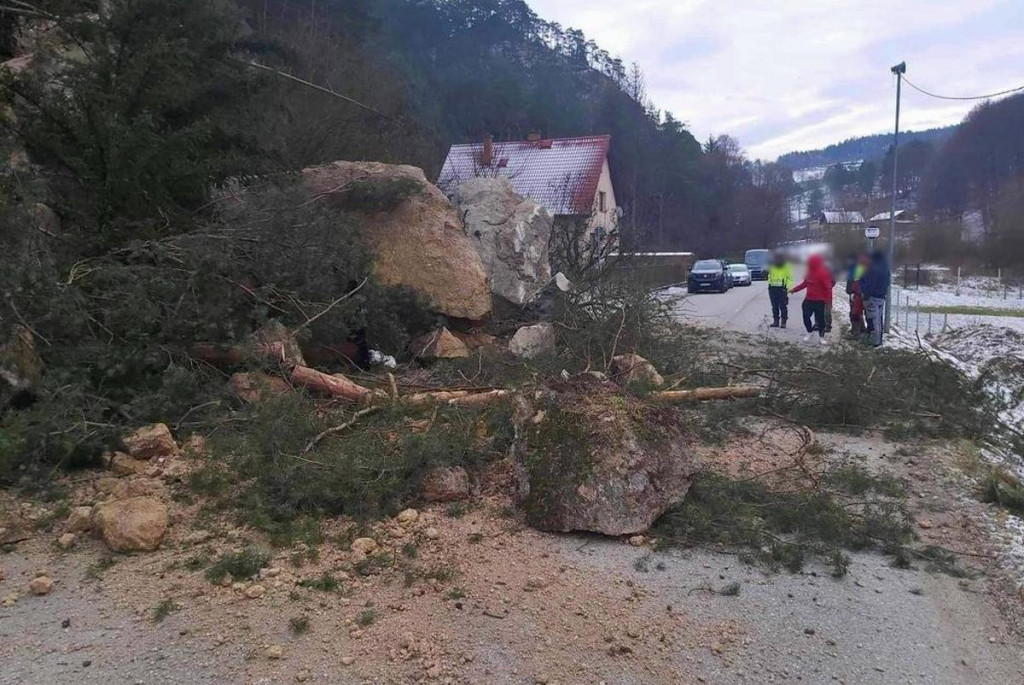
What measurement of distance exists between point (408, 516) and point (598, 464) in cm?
113

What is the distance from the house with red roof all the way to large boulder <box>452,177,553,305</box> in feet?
33.0

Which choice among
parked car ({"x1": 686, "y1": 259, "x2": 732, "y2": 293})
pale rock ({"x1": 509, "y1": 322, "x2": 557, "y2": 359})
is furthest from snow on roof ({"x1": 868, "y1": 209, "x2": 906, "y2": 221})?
parked car ({"x1": 686, "y1": 259, "x2": 732, "y2": 293})

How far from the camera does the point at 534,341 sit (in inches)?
354

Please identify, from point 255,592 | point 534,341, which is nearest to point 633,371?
point 534,341

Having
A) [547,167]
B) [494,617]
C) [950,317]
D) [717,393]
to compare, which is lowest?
[950,317]

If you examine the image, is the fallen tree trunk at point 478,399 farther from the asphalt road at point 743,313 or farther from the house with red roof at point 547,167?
the house with red roof at point 547,167

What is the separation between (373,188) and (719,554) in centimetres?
656

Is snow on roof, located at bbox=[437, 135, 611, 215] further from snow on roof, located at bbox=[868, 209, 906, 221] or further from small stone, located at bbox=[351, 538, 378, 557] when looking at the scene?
small stone, located at bbox=[351, 538, 378, 557]

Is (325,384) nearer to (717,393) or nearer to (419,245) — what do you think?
(419,245)

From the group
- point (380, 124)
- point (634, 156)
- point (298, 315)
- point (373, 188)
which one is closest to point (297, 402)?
point (298, 315)

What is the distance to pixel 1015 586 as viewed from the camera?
4262 mm

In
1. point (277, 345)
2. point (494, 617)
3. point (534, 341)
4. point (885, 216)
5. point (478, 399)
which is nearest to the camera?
point (494, 617)

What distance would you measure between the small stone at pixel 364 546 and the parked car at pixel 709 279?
79.4 feet

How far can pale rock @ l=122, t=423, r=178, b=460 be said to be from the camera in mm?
5512
